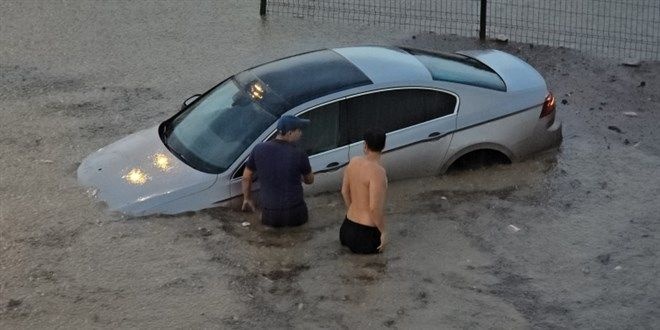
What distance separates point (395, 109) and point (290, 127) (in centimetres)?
141

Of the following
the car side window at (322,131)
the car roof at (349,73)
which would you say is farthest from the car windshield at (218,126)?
the car side window at (322,131)

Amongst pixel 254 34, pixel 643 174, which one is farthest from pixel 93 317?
pixel 254 34

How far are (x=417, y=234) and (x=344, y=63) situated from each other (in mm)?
1955

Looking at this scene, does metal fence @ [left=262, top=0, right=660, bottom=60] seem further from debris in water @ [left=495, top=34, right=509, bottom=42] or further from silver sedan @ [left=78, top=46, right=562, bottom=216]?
silver sedan @ [left=78, top=46, right=562, bottom=216]

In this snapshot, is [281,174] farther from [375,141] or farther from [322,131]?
[375,141]

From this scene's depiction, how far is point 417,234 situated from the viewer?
9.27 m

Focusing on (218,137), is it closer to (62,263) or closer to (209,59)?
(62,263)

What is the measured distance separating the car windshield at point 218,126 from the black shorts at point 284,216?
23.6 inches

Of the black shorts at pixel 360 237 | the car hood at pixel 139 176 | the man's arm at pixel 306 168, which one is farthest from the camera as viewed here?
the car hood at pixel 139 176

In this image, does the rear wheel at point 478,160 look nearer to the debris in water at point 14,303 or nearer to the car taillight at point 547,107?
the car taillight at point 547,107

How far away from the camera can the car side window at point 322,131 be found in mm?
9578

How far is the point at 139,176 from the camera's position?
9.45 meters

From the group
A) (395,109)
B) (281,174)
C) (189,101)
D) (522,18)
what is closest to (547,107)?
(395,109)

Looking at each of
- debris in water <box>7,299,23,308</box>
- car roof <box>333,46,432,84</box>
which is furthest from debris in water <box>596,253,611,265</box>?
debris in water <box>7,299,23,308</box>
